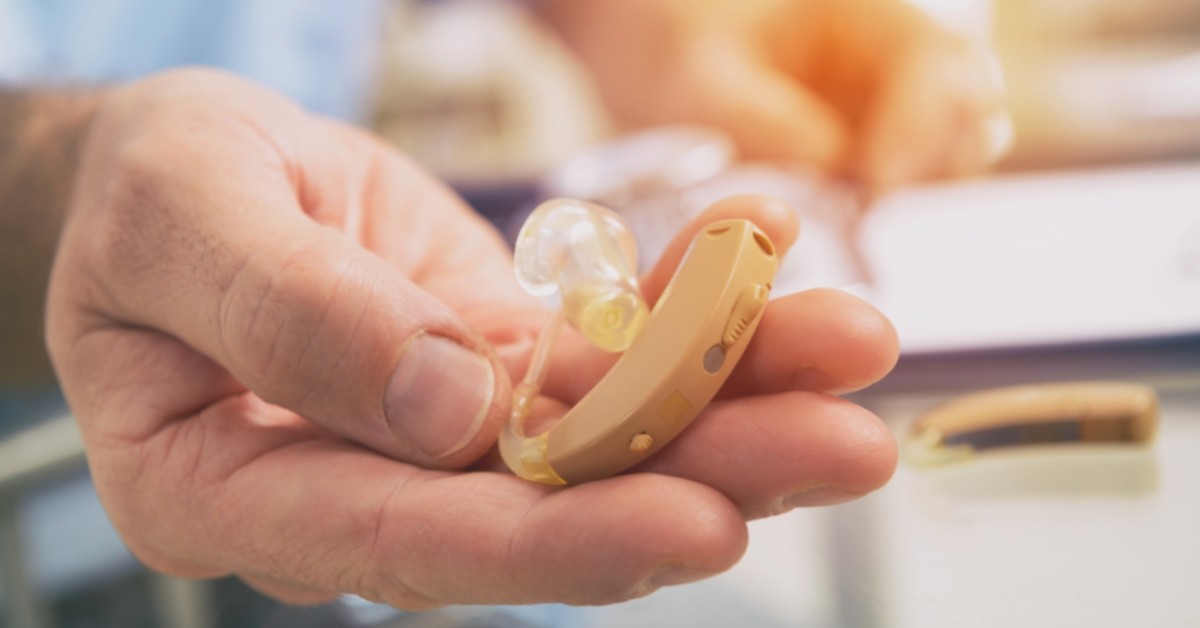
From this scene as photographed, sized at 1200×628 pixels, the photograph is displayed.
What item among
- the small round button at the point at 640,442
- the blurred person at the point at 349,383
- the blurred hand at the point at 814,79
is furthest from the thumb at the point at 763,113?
the small round button at the point at 640,442

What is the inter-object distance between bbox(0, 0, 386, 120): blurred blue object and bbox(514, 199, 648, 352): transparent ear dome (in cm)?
81

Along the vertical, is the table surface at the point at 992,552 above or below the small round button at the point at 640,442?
above

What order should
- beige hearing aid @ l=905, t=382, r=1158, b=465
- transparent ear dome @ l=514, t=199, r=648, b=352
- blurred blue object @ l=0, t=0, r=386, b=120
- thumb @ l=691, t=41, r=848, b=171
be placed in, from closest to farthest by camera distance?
transparent ear dome @ l=514, t=199, r=648, b=352
beige hearing aid @ l=905, t=382, r=1158, b=465
blurred blue object @ l=0, t=0, r=386, b=120
thumb @ l=691, t=41, r=848, b=171

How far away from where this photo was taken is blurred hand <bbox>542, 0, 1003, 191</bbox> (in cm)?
121

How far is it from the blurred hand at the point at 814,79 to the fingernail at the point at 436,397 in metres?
0.88

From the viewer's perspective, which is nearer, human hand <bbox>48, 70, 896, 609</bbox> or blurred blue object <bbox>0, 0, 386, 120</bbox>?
human hand <bbox>48, 70, 896, 609</bbox>

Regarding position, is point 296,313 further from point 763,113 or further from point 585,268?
point 763,113

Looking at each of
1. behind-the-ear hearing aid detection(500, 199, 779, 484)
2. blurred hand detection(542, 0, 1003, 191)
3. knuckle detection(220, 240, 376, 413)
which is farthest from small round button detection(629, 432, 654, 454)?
blurred hand detection(542, 0, 1003, 191)

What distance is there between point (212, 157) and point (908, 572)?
0.37 metres

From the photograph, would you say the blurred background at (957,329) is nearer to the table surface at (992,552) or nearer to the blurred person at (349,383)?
the table surface at (992,552)

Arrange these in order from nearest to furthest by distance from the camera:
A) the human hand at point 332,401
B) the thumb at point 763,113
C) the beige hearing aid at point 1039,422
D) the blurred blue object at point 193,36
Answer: the human hand at point 332,401
the beige hearing aid at point 1039,422
the blurred blue object at point 193,36
the thumb at point 763,113

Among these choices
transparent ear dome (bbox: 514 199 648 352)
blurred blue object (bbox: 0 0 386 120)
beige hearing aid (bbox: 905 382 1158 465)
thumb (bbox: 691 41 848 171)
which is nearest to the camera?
transparent ear dome (bbox: 514 199 648 352)

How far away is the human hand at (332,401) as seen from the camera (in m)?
0.35

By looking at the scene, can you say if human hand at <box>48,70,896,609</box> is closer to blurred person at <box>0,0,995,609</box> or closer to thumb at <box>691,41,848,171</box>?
blurred person at <box>0,0,995,609</box>
